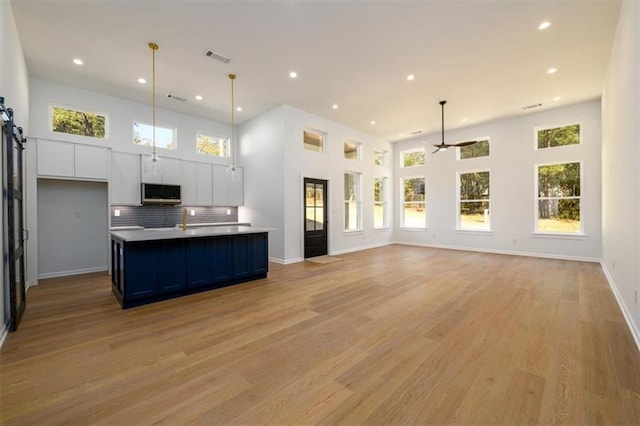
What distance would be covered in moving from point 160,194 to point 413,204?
757cm

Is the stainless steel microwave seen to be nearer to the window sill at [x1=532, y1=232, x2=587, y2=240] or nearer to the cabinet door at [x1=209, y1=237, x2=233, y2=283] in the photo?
the cabinet door at [x1=209, y1=237, x2=233, y2=283]

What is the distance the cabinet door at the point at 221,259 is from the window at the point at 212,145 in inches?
145

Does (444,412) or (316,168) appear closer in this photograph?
(444,412)

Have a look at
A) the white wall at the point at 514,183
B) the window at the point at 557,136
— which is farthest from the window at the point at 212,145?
the window at the point at 557,136

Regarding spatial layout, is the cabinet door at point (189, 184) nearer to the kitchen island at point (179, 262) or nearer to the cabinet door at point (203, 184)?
the cabinet door at point (203, 184)

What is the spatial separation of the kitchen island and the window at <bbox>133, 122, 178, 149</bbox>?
117 inches

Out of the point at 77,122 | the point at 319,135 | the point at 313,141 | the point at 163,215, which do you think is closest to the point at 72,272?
the point at 163,215

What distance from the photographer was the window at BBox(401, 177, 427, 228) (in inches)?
352

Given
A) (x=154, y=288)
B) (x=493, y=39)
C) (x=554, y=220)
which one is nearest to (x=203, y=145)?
(x=154, y=288)

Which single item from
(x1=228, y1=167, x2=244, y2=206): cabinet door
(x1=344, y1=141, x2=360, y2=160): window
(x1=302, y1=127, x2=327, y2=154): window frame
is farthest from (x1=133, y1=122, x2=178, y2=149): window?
(x1=344, y1=141, x2=360, y2=160): window

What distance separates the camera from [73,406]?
66.6 inches

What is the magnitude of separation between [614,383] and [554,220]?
608 centimetres

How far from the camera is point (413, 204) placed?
9.20 meters

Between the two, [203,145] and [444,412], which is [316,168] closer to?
[203,145]
